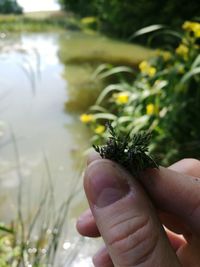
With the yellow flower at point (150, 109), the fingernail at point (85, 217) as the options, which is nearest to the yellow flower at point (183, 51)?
the yellow flower at point (150, 109)

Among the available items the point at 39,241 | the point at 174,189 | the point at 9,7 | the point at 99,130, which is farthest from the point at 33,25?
the point at 174,189

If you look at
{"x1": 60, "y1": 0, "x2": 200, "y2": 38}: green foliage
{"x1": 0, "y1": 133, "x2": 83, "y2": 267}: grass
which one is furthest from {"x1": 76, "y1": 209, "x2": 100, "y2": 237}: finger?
{"x1": 60, "y1": 0, "x2": 200, "y2": 38}: green foliage

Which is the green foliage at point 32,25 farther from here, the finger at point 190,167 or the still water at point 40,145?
the finger at point 190,167

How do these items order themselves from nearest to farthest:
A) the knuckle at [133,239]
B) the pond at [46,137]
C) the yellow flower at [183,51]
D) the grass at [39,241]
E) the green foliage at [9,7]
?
the knuckle at [133,239]
the grass at [39,241]
the pond at [46,137]
the yellow flower at [183,51]
the green foliage at [9,7]

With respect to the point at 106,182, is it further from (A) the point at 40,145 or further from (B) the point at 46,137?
(B) the point at 46,137

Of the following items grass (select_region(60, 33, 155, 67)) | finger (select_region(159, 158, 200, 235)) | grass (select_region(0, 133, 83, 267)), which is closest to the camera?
finger (select_region(159, 158, 200, 235))

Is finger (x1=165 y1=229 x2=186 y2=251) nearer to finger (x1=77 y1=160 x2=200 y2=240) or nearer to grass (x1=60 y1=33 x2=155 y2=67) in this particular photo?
finger (x1=77 y1=160 x2=200 y2=240)

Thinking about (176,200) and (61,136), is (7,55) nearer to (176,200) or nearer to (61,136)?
(61,136)

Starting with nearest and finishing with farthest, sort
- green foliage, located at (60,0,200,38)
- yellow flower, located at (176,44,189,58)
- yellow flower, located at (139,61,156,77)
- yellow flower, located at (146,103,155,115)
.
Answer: yellow flower, located at (146,103,155,115) < yellow flower, located at (176,44,189,58) < yellow flower, located at (139,61,156,77) < green foliage, located at (60,0,200,38)
